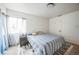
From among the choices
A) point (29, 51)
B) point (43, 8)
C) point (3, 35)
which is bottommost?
point (29, 51)

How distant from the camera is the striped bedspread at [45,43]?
35.9 inches

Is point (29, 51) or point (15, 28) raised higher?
point (15, 28)

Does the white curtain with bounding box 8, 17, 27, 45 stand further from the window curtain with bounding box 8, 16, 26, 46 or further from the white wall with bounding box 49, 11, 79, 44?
the white wall with bounding box 49, 11, 79, 44

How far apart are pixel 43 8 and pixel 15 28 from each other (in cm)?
56

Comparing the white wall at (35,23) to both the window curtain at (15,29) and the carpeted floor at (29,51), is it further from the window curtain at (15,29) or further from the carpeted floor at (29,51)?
the carpeted floor at (29,51)

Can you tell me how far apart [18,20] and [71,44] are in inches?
38.7

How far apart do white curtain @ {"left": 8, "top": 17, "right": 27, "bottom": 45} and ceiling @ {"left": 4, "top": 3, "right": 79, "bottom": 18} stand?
18 cm

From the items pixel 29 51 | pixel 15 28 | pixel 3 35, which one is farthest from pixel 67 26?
pixel 3 35

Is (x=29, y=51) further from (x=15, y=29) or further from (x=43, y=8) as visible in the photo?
(x=43, y=8)

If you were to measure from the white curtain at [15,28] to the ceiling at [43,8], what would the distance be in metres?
0.18

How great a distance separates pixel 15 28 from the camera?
0.96 m

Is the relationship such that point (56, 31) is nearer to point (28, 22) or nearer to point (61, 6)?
point (61, 6)

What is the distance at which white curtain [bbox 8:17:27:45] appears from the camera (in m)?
0.95

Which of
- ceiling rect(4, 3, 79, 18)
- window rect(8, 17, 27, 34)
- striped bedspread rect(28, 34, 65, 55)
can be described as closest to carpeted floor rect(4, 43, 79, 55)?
striped bedspread rect(28, 34, 65, 55)
